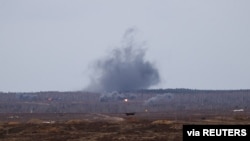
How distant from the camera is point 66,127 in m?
100

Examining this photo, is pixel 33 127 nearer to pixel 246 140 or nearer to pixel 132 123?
pixel 132 123

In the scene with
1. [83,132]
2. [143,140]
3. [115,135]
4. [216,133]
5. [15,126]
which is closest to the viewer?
[216,133]

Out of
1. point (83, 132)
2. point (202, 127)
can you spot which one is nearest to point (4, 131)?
point (83, 132)

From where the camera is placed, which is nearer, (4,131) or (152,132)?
(152,132)

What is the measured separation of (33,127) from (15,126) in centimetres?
512

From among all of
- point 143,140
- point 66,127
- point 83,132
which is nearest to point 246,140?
point 143,140

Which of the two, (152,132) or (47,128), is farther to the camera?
(47,128)

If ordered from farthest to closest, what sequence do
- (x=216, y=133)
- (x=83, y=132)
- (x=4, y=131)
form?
(x=4, y=131)
(x=83, y=132)
(x=216, y=133)

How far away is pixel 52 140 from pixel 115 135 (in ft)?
36.0

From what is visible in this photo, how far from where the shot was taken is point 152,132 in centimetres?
8838

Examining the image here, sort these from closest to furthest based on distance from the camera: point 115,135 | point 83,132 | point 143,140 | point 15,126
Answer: point 143,140 < point 115,135 < point 83,132 < point 15,126

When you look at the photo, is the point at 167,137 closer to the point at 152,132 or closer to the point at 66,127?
the point at 152,132

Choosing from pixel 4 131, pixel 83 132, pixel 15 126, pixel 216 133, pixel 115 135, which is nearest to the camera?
pixel 216 133

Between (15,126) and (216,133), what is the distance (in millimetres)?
77740
